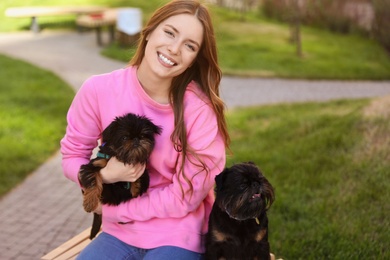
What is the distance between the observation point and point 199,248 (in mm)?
3035

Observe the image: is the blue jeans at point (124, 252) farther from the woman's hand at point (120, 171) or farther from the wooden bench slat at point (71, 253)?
the wooden bench slat at point (71, 253)

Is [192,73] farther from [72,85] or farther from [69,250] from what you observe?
[72,85]

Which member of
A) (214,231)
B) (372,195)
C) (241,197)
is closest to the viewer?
(241,197)

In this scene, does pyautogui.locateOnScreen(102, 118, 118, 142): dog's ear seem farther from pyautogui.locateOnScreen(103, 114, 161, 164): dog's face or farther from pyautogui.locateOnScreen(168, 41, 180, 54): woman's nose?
pyautogui.locateOnScreen(168, 41, 180, 54): woman's nose

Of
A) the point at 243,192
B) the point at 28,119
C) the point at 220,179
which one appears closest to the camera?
the point at 243,192

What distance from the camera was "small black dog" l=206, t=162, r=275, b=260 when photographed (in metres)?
2.72

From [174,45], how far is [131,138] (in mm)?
579

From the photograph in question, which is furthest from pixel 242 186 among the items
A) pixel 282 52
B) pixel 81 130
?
pixel 282 52

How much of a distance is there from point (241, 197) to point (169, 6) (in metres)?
1.18

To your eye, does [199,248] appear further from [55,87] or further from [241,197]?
[55,87]

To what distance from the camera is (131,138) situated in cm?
287

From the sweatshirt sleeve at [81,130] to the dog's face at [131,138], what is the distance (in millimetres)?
279

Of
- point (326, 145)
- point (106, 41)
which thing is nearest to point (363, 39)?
point (106, 41)

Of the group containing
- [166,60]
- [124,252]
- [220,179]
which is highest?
[166,60]
